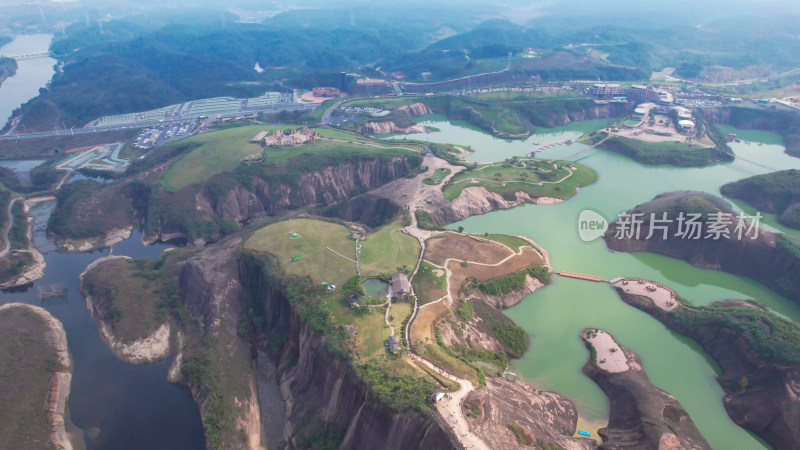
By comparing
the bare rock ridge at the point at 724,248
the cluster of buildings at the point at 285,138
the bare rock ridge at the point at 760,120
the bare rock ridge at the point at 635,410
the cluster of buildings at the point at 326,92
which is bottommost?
the bare rock ridge at the point at 635,410

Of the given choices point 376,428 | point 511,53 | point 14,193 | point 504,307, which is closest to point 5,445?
point 376,428

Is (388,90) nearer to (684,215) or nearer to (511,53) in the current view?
(511,53)

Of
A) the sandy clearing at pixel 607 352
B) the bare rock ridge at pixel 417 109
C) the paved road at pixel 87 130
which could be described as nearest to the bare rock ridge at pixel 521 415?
the sandy clearing at pixel 607 352

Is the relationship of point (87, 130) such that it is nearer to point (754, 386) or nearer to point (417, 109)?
point (417, 109)

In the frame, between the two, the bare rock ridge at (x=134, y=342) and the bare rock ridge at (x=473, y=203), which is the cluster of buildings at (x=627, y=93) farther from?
the bare rock ridge at (x=134, y=342)

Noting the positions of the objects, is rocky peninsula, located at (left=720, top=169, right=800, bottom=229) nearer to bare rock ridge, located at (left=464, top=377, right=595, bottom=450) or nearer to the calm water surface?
bare rock ridge, located at (left=464, top=377, right=595, bottom=450)

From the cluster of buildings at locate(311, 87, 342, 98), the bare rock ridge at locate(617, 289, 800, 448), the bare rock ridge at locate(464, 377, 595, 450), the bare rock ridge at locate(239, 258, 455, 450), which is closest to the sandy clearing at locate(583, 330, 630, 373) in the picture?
the bare rock ridge at locate(464, 377, 595, 450)

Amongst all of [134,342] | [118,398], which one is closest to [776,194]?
[134,342]
